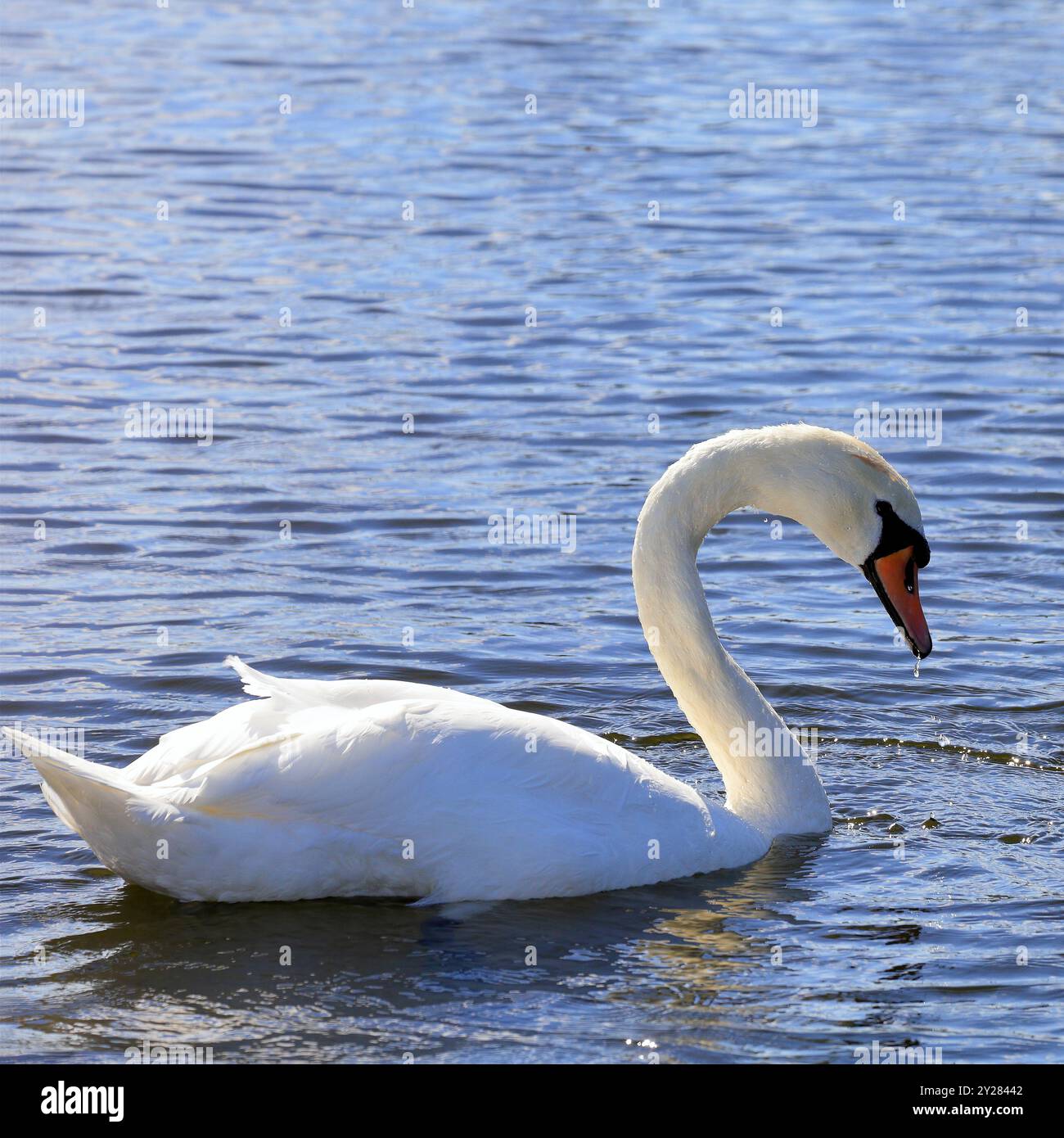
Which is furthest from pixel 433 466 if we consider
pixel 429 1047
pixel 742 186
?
pixel 742 186

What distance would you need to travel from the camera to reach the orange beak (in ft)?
25.4

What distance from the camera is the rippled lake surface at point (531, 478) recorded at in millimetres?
6562

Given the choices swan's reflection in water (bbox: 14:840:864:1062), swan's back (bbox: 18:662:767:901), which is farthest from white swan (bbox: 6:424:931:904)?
swan's reflection in water (bbox: 14:840:864:1062)

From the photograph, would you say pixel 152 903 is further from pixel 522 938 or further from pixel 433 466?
pixel 433 466

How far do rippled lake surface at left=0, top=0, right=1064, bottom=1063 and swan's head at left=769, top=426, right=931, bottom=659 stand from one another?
84cm

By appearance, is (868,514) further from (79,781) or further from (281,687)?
(79,781)

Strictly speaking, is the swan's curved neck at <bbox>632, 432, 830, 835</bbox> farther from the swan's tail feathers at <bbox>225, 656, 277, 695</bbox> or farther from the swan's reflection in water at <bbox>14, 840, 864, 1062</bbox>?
the swan's tail feathers at <bbox>225, 656, 277, 695</bbox>

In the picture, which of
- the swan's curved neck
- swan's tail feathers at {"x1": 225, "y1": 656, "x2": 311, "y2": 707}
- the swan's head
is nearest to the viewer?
swan's tail feathers at {"x1": 225, "y1": 656, "x2": 311, "y2": 707}

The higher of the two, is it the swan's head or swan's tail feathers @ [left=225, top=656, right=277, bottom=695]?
the swan's head

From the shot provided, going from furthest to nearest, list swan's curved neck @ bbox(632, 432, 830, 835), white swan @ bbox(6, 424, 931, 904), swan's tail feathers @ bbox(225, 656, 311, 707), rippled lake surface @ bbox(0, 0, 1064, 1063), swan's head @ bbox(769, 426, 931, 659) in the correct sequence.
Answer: swan's curved neck @ bbox(632, 432, 830, 835) < swan's head @ bbox(769, 426, 931, 659) < swan's tail feathers @ bbox(225, 656, 311, 707) < white swan @ bbox(6, 424, 931, 904) < rippled lake surface @ bbox(0, 0, 1064, 1063)

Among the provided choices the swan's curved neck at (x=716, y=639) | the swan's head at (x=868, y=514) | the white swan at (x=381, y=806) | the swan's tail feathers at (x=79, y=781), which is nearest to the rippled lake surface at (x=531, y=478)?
the white swan at (x=381, y=806)

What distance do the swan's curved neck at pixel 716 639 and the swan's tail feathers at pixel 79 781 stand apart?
2.12 meters

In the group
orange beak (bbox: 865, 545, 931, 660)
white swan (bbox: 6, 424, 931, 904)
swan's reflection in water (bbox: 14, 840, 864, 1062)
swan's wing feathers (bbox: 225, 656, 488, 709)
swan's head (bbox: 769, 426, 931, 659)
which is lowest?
swan's reflection in water (bbox: 14, 840, 864, 1062)

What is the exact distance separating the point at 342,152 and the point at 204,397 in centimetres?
754
